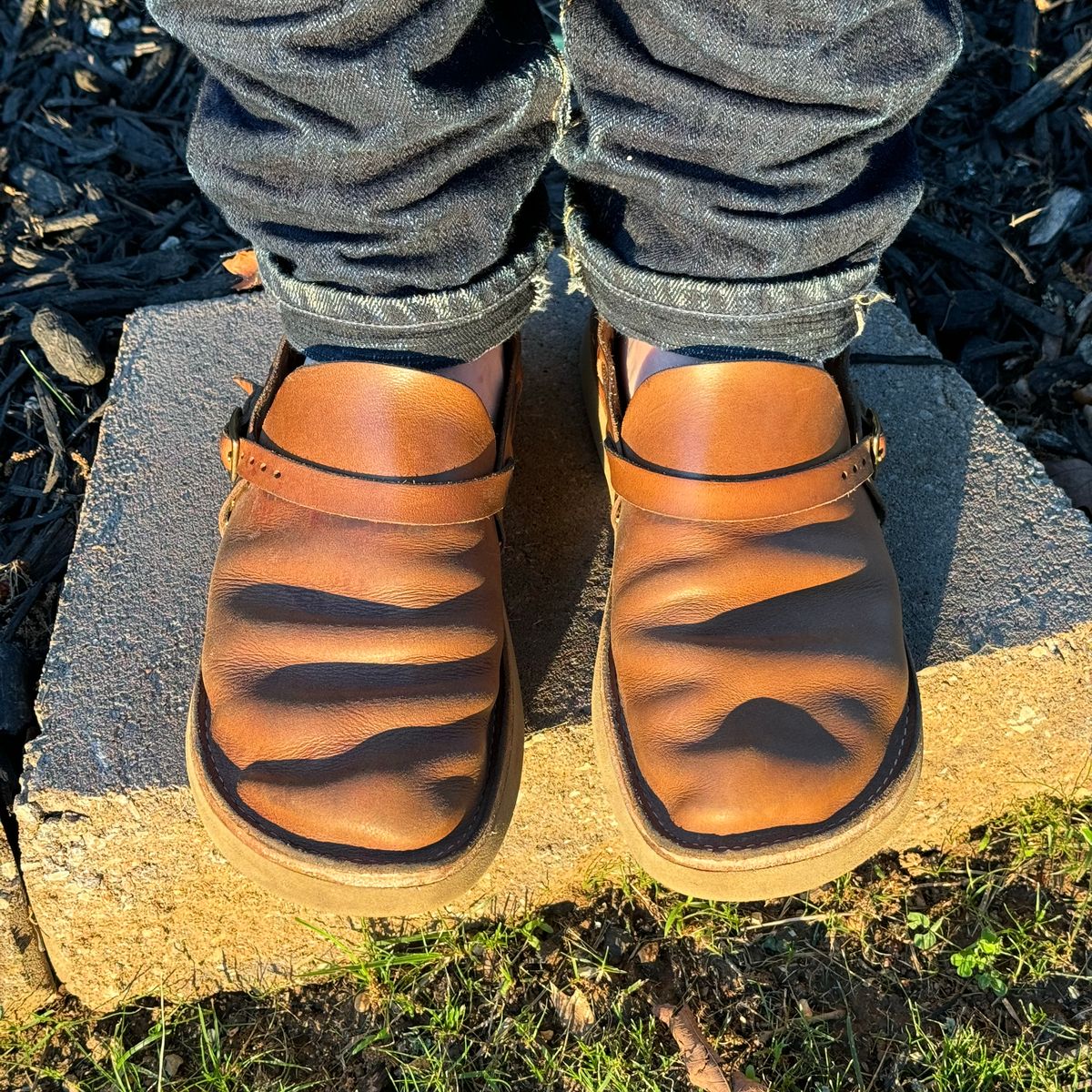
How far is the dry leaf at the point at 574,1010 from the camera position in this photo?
4.91ft

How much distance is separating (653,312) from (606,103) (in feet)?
0.80

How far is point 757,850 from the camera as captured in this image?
1.18 metres

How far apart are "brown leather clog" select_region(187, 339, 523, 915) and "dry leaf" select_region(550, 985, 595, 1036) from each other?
0.40 m

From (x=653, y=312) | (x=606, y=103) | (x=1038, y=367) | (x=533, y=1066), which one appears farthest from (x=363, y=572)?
(x=1038, y=367)

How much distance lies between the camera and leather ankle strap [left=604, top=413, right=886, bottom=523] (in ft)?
4.16

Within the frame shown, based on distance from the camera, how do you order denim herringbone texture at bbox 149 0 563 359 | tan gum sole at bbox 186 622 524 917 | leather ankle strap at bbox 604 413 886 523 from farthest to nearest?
leather ankle strap at bbox 604 413 886 523
tan gum sole at bbox 186 622 524 917
denim herringbone texture at bbox 149 0 563 359

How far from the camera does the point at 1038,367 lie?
2.12 meters

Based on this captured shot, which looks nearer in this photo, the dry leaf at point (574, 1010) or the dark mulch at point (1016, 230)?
the dry leaf at point (574, 1010)

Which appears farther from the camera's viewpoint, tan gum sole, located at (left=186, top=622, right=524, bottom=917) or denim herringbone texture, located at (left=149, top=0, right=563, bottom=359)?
tan gum sole, located at (left=186, top=622, right=524, bottom=917)

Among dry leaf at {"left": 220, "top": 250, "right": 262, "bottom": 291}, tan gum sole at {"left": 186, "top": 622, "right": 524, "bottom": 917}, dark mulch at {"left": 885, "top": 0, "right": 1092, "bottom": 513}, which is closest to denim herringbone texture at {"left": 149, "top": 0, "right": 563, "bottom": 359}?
tan gum sole at {"left": 186, "top": 622, "right": 524, "bottom": 917}

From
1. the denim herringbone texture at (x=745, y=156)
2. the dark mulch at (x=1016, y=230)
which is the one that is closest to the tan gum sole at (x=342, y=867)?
the denim herringbone texture at (x=745, y=156)

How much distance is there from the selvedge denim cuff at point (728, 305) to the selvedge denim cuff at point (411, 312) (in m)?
0.10

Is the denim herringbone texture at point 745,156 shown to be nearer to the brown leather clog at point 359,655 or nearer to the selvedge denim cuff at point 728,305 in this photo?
the selvedge denim cuff at point 728,305

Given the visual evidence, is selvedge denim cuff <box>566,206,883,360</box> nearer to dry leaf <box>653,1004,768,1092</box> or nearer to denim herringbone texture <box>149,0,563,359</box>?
denim herringbone texture <box>149,0,563,359</box>
